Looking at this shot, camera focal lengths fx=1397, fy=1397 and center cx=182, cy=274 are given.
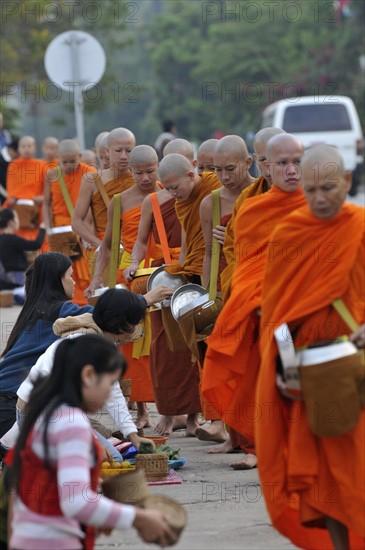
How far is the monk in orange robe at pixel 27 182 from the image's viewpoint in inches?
647

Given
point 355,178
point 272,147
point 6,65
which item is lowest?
point 355,178

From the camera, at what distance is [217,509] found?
21.1 feet

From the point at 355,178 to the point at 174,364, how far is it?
70.7ft

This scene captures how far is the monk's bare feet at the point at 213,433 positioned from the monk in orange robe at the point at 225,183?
0.98 metres

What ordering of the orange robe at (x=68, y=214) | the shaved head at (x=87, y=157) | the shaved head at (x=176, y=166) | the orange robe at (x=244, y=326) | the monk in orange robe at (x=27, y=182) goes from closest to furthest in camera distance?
the orange robe at (x=244, y=326), the shaved head at (x=176, y=166), the orange robe at (x=68, y=214), the shaved head at (x=87, y=157), the monk in orange robe at (x=27, y=182)

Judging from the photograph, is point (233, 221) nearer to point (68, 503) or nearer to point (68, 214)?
point (68, 503)

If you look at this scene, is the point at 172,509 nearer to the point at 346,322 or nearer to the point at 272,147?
the point at 346,322

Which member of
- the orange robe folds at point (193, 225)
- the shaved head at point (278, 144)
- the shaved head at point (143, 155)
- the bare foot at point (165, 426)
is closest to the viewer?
the shaved head at point (278, 144)

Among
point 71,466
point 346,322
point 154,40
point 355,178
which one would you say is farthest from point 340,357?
point 154,40

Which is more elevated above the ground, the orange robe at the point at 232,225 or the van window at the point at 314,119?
the orange robe at the point at 232,225

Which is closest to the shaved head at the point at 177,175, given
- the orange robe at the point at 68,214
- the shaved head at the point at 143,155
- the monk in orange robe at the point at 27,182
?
the shaved head at the point at 143,155

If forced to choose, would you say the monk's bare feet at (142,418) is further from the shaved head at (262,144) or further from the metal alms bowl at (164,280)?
the shaved head at (262,144)

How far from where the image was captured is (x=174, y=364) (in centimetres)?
→ 880

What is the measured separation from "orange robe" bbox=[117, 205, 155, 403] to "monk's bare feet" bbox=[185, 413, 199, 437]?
1.55ft
